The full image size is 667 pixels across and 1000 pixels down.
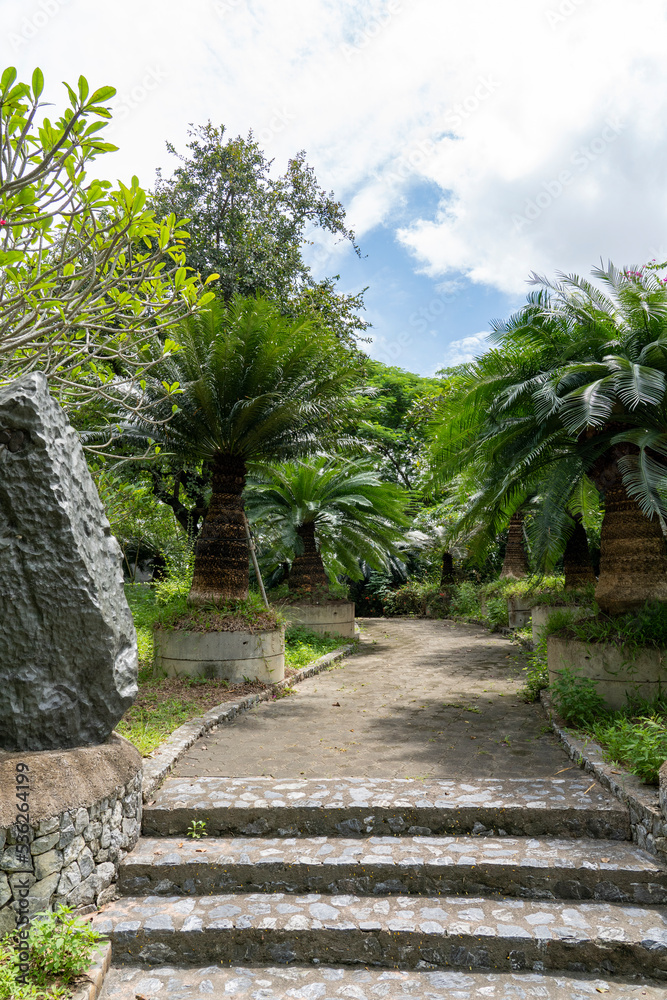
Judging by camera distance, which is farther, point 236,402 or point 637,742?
point 236,402

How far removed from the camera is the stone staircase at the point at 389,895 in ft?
10.8

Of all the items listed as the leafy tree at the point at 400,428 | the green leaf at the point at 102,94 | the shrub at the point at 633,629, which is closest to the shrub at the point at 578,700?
the shrub at the point at 633,629

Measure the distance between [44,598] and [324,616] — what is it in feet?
30.4

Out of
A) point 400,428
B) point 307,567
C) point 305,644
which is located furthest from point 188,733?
point 400,428

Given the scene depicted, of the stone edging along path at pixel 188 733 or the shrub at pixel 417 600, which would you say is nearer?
the stone edging along path at pixel 188 733

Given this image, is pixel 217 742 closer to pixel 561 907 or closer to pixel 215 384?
pixel 561 907

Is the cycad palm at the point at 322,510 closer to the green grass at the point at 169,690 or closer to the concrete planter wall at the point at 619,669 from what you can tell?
the green grass at the point at 169,690

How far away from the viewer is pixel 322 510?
12.6 metres

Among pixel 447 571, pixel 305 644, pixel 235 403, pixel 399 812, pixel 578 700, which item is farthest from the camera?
pixel 447 571

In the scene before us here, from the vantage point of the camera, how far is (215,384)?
26.8 ft

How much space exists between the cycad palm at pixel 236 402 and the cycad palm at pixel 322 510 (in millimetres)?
3367

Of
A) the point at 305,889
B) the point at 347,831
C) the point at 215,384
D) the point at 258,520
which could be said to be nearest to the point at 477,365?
the point at 215,384

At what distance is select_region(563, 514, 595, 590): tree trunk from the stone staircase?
6.18 m

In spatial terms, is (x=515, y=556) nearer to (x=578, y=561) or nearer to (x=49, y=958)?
(x=578, y=561)
